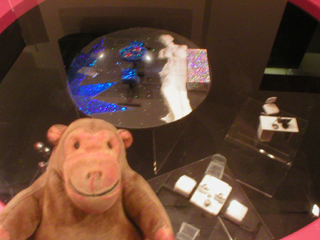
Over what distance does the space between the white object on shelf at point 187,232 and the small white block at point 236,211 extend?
116 mm

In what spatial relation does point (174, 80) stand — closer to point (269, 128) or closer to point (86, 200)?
point (269, 128)

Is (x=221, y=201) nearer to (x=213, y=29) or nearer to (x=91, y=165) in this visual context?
(x=91, y=165)

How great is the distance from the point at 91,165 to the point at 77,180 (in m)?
0.03

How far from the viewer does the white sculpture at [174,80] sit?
107 cm

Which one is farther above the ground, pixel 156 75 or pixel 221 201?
pixel 156 75

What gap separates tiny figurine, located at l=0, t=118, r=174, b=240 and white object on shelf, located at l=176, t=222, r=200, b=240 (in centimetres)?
28

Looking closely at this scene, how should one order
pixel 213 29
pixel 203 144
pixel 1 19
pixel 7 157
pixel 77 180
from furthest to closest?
pixel 213 29, pixel 1 19, pixel 203 144, pixel 7 157, pixel 77 180

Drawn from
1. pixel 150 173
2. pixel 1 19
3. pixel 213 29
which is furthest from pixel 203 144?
pixel 1 19

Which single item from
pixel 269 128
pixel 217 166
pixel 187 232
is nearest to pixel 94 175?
pixel 187 232

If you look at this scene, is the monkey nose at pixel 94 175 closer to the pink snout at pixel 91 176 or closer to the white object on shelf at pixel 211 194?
the pink snout at pixel 91 176

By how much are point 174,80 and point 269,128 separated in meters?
0.41

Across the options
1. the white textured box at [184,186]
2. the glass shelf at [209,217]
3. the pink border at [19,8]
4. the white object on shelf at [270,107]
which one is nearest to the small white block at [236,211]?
the glass shelf at [209,217]

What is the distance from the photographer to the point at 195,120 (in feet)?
4.51

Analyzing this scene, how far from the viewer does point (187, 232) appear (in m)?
0.92
